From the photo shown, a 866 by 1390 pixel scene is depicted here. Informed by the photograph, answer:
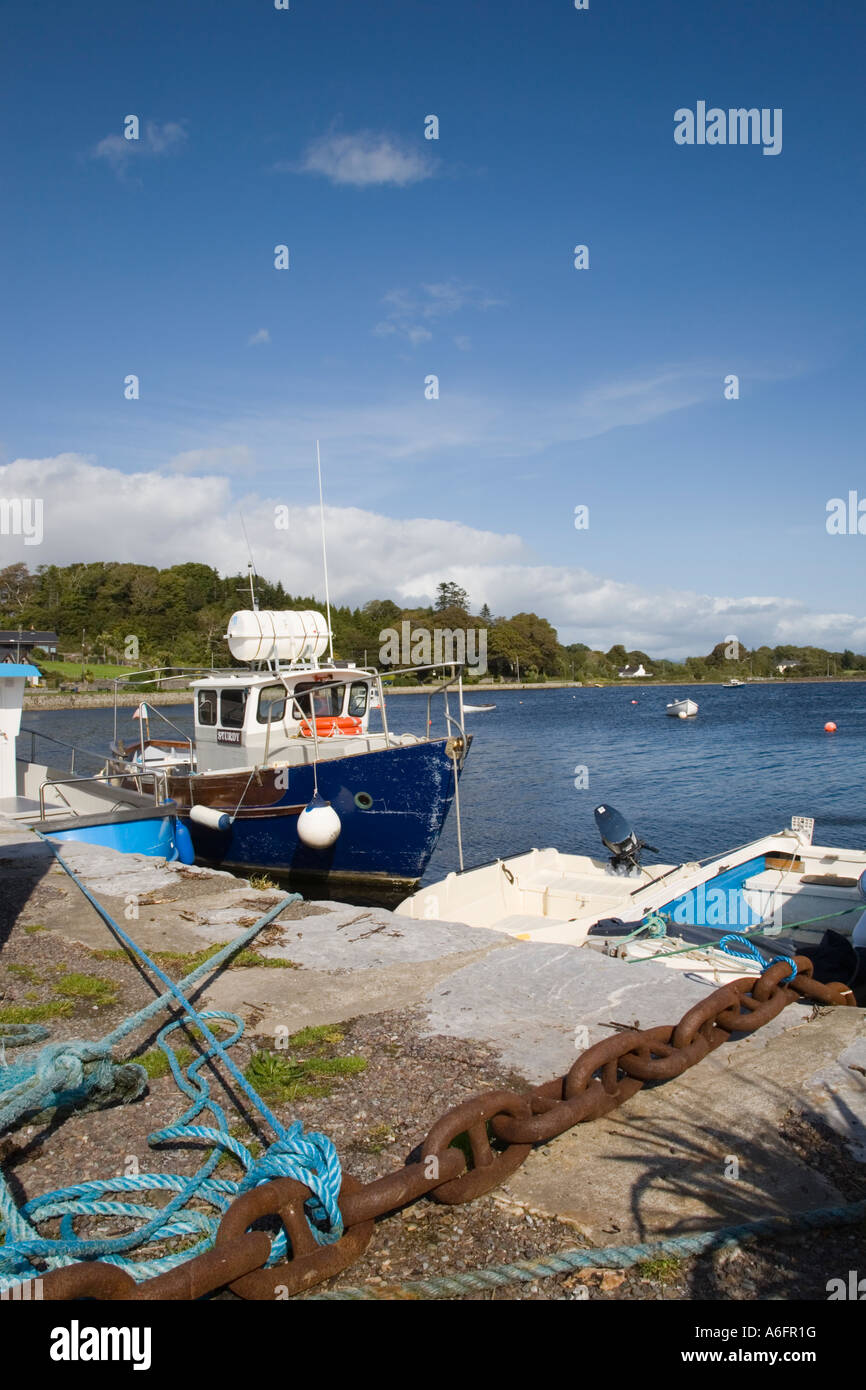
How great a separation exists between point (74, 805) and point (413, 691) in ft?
353

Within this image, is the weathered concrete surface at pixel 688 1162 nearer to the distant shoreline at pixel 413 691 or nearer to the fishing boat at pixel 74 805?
the fishing boat at pixel 74 805

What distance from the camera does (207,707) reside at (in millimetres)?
17531

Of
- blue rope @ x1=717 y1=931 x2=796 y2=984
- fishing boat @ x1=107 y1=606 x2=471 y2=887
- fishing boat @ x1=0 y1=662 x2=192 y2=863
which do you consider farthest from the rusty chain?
fishing boat @ x1=107 y1=606 x2=471 y2=887

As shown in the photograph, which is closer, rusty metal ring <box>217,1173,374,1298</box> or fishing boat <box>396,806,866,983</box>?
rusty metal ring <box>217,1173,374,1298</box>

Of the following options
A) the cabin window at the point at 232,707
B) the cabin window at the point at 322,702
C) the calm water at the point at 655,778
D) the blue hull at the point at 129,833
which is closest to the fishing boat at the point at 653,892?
the blue hull at the point at 129,833

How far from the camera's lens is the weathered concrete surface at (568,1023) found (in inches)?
117

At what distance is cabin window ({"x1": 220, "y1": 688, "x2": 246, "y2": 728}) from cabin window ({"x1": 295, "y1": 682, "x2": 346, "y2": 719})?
1064 mm

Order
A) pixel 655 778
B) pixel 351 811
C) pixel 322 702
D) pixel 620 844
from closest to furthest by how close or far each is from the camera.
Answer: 1. pixel 620 844
2. pixel 351 811
3. pixel 322 702
4. pixel 655 778

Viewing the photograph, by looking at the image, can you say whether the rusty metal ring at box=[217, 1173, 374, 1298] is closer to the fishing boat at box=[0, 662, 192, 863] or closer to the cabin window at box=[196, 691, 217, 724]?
the fishing boat at box=[0, 662, 192, 863]

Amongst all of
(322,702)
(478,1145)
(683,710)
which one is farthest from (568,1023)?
(683,710)

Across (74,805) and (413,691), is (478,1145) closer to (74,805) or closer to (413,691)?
(74,805)

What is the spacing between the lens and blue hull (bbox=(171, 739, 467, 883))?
48.0 feet
